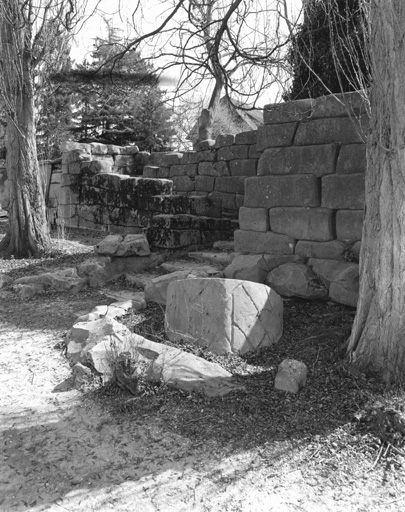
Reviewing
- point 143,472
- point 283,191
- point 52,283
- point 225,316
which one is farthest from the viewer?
point 52,283

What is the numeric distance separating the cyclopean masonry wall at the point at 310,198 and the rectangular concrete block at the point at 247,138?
4.12m

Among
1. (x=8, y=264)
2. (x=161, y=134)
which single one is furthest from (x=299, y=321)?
(x=161, y=134)

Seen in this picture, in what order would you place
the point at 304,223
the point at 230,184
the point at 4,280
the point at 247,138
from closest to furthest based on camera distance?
the point at 304,223 < the point at 4,280 < the point at 247,138 < the point at 230,184

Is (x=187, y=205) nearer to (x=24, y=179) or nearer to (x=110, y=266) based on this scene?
(x=110, y=266)

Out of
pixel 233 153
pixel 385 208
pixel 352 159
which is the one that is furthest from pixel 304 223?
pixel 233 153

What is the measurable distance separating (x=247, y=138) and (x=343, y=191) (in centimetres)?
522

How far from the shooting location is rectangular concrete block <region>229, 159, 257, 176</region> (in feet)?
33.2

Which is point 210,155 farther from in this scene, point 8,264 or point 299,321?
point 299,321

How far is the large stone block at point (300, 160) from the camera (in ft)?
17.9

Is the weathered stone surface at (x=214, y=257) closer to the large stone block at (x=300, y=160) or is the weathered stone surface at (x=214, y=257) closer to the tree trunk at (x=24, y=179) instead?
the large stone block at (x=300, y=160)

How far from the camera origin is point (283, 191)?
5.87 meters

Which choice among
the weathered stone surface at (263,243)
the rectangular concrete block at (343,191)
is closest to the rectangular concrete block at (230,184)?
the weathered stone surface at (263,243)

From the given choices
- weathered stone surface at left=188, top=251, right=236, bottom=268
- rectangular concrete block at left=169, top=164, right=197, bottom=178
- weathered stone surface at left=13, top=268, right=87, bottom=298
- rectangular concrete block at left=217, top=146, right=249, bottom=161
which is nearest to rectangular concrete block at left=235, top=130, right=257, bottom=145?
rectangular concrete block at left=217, top=146, right=249, bottom=161

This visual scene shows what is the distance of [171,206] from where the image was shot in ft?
30.0
